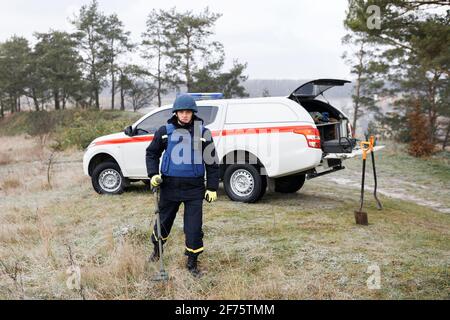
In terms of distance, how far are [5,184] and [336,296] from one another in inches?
416

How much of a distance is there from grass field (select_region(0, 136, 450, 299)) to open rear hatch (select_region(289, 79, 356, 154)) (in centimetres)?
110

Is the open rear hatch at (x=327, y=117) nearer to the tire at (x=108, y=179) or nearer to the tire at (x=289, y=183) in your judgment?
the tire at (x=289, y=183)

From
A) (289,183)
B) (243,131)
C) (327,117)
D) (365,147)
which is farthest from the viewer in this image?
(289,183)

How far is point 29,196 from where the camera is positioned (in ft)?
33.3

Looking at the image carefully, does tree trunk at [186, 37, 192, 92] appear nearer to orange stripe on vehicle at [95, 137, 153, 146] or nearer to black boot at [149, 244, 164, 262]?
orange stripe on vehicle at [95, 137, 153, 146]

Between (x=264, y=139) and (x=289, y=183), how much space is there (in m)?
1.91

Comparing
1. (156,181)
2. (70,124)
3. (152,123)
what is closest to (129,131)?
(152,123)

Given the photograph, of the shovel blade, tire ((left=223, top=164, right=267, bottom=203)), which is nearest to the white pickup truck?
tire ((left=223, top=164, right=267, bottom=203))

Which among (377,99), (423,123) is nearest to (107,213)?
(423,123)

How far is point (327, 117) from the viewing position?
8289 mm

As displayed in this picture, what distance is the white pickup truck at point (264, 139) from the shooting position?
7.39 m

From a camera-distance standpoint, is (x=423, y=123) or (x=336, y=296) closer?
(x=336, y=296)

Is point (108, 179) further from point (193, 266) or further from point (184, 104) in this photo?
point (184, 104)
